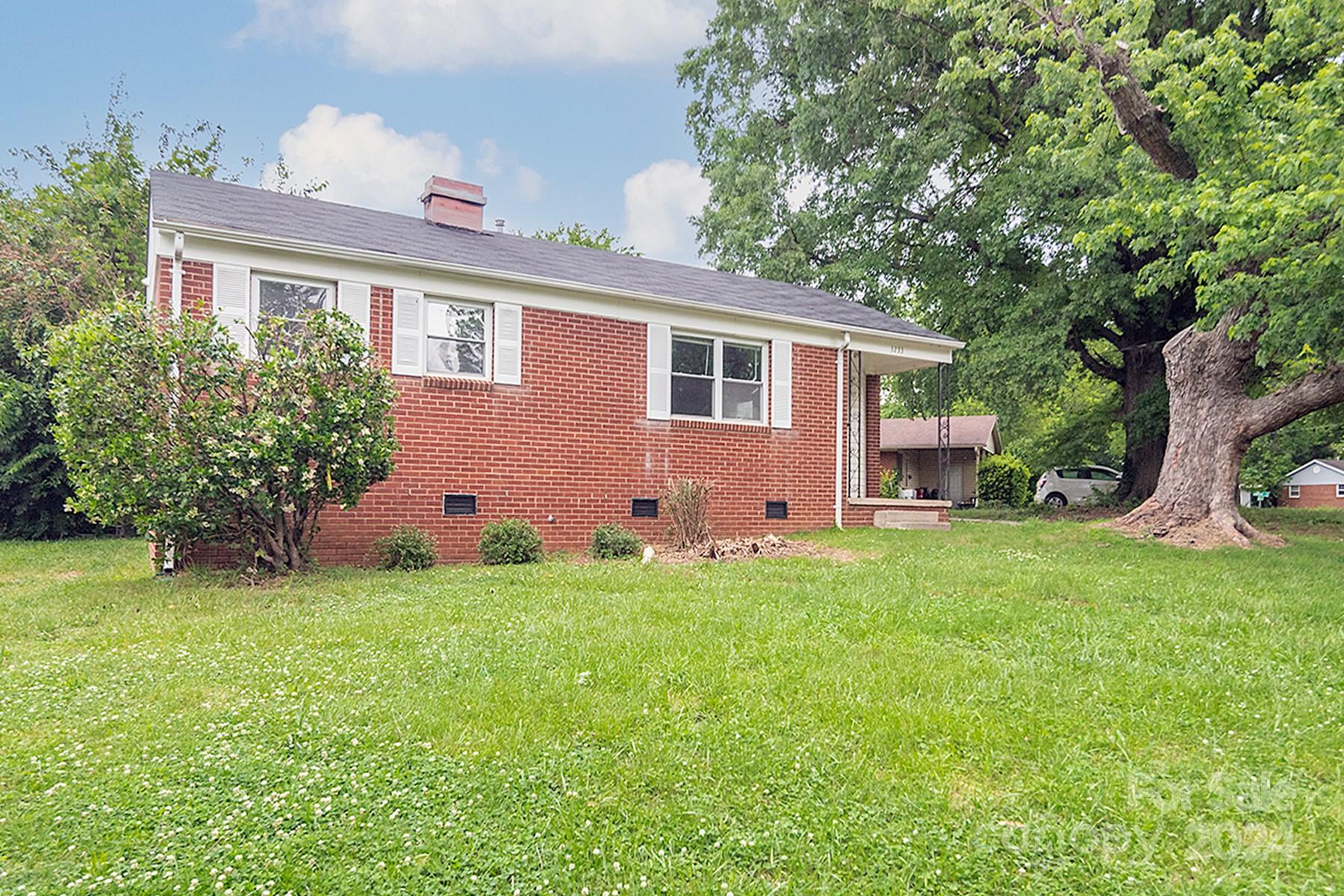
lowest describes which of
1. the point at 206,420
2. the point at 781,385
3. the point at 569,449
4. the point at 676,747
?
the point at 676,747

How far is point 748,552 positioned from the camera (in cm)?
888

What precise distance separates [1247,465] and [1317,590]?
93.4ft

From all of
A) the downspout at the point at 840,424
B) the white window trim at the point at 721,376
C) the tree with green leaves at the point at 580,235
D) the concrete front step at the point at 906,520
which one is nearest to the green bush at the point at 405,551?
the white window trim at the point at 721,376

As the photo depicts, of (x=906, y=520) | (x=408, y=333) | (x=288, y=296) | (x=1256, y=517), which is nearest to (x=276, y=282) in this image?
(x=288, y=296)

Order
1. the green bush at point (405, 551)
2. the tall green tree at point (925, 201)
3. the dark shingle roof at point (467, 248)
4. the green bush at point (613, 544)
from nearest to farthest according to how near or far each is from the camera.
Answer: the green bush at point (405, 551) → the dark shingle roof at point (467, 248) → the green bush at point (613, 544) → the tall green tree at point (925, 201)

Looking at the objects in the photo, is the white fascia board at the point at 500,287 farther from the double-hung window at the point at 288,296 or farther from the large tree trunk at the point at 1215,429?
the large tree trunk at the point at 1215,429

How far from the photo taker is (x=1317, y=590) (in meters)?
6.37

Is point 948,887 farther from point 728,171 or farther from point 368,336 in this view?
point 728,171

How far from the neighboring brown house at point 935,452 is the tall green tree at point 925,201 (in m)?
9.70

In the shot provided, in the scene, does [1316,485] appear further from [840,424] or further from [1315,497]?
[840,424]

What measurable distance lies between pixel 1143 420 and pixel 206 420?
56.8 ft

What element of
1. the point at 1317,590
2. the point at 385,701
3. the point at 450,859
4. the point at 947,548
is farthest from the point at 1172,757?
the point at 947,548

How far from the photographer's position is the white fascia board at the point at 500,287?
26.5 ft

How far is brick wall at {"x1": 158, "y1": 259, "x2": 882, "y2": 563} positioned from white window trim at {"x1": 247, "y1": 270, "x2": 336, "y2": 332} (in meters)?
0.44
